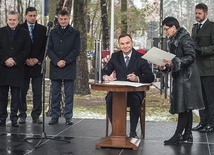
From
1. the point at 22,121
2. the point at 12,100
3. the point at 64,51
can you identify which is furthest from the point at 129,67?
the point at 22,121

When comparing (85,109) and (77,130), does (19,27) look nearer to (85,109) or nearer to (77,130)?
(77,130)

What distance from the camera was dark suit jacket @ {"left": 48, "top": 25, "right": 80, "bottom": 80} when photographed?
7.69 metres

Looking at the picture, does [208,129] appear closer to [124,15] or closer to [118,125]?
[118,125]

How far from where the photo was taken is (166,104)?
42.3 ft

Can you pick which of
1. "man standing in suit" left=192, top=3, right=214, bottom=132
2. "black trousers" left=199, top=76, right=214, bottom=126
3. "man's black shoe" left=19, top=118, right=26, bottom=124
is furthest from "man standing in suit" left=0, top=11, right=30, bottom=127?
"black trousers" left=199, top=76, right=214, bottom=126

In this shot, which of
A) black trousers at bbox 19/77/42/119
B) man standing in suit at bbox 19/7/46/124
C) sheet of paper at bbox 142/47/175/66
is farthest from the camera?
black trousers at bbox 19/77/42/119

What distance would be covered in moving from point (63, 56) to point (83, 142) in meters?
1.74

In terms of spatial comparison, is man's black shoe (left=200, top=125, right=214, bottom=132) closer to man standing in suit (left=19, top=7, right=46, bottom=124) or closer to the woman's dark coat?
the woman's dark coat

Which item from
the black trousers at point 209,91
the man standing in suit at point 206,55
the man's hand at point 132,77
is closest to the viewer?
the man's hand at point 132,77

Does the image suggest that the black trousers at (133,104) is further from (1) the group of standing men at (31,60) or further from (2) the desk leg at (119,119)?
(1) the group of standing men at (31,60)

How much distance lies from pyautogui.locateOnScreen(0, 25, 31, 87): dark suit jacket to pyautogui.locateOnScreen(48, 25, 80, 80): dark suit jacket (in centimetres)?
44

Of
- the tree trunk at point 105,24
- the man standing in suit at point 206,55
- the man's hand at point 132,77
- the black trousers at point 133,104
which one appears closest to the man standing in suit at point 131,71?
the black trousers at point 133,104

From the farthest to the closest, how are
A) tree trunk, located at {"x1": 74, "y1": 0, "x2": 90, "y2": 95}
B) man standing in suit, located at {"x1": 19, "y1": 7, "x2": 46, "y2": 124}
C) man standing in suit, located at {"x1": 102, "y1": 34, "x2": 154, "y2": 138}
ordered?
tree trunk, located at {"x1": 74, "y1": 0, "x2": 90, "y2": 95}, man standing in suit, located at {"x1": 19, "y1": 7, "x2": 46, "y2": 124}, man standing in suit, located at {"x1": 102, "y1": 34, "x2": 154, "y2": 138}

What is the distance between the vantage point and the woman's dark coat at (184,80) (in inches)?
244
